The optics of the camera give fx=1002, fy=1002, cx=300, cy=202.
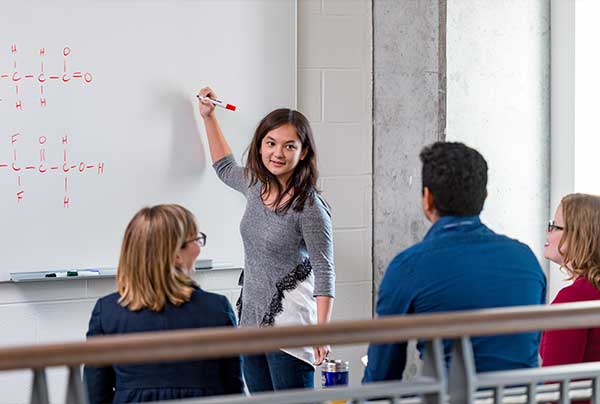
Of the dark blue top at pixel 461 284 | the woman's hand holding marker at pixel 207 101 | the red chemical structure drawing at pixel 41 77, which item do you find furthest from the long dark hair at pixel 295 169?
the dark blue top at pixel 461 284

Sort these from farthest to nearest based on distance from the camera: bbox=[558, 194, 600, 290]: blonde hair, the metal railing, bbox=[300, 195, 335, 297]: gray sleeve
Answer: bbox=[300, 195, 335, 297]: gray sleeve, bbox=[558, 194, 600, 290]: blonde hair, the metal railing

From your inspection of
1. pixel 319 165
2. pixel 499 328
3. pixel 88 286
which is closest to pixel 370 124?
pixel 319 165

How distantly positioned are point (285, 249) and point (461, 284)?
3.70 feet

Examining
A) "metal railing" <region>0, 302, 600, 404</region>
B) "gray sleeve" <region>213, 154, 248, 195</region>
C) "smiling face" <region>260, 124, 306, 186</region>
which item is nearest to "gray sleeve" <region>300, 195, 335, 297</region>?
"smiling face" <region>260, 124, 306, 186</region>

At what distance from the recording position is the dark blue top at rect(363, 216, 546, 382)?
79.0 inches

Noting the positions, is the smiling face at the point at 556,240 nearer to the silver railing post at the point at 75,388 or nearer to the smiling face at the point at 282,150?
the smiling face at the point at 282,150

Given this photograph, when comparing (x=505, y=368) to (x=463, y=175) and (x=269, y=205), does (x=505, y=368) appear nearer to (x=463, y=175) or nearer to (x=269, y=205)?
(x=463, y=175)

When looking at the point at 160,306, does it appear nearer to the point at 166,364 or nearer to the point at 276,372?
the point at 166,364

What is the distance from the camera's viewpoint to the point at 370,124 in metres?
3.77

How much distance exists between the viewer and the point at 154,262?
219 cm

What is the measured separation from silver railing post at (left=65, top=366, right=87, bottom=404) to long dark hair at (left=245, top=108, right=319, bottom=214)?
1757 mm

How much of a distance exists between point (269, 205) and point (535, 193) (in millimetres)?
1168

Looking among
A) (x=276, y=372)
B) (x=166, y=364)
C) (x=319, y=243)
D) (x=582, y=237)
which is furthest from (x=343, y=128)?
(x=166, y=364)

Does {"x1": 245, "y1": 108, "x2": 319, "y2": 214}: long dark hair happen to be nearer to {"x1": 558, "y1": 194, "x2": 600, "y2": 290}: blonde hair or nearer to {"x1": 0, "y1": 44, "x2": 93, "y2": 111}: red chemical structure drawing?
{"x1": 0, "y1": 44, "x2": 93, "y2": 111}: red chemical structure drawing
